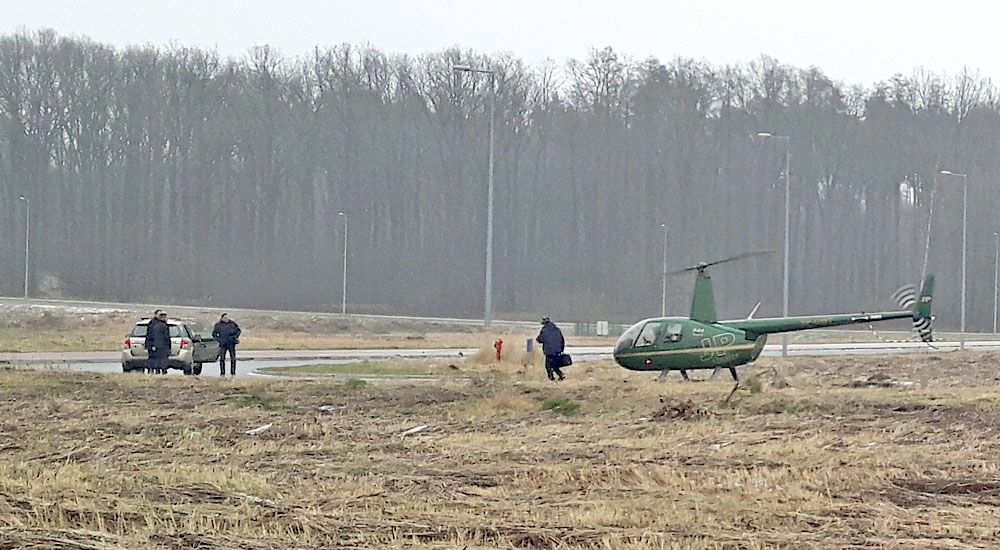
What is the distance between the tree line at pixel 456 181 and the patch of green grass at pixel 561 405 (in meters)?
64.8

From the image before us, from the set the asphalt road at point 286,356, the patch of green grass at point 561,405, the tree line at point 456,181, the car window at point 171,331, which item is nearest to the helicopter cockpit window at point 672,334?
the patch of green grass at point 561,405

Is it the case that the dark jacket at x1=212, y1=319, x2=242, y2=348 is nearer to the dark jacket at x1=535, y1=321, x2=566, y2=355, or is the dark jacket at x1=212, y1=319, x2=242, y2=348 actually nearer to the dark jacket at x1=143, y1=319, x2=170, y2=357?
the dark jacket at x1=143, y1=319, x2=170, y2=357

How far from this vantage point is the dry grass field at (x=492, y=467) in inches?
361

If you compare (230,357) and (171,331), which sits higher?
(171,331)

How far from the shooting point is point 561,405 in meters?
19.7

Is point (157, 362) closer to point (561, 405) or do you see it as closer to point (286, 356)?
point (286, 356)

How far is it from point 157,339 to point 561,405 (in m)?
11.8

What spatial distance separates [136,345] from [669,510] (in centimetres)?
2166

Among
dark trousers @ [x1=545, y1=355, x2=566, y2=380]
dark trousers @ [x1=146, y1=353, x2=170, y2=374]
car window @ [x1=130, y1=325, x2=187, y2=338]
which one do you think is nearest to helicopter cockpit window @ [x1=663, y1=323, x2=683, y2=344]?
dark trousers @ [x1=545, y1=355, x2=566, y2=380]

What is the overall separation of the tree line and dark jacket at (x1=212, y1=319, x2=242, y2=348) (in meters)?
54.5

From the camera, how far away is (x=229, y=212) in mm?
90438

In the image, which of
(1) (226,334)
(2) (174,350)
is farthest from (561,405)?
(2) (174,350)

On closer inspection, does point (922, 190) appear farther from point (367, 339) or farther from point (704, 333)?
point (704, 333)

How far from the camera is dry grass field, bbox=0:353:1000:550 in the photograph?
9.17 m
